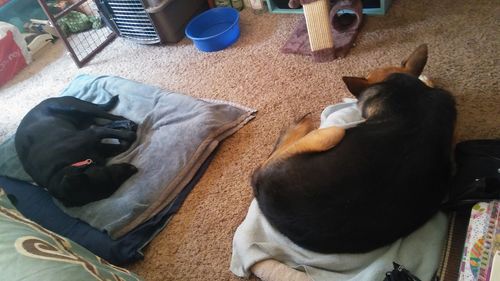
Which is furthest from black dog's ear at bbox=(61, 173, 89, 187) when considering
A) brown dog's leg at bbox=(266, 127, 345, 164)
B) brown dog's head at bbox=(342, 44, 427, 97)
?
brown dog's head at bbox=(342, 44, 427, 97)

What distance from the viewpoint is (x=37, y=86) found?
2.58m

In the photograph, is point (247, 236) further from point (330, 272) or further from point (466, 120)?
point (466, 120)

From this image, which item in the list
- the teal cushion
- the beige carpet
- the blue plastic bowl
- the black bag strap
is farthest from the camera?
the blue plastic bowl

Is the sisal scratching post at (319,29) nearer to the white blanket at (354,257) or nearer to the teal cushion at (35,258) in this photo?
the white blanket at (354,257)

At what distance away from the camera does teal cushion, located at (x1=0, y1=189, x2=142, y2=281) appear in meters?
0.76

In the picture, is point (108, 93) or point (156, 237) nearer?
point (156, 237)

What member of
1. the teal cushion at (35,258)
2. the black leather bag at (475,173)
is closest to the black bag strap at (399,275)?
the black leather bag at (475,173)

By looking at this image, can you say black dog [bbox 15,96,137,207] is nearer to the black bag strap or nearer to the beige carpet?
the beige carpet

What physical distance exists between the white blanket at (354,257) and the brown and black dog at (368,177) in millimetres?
43

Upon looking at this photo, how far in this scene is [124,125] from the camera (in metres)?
1.83

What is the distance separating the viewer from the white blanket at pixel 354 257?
103 centimetres

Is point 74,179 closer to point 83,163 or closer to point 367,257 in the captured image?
point 83,163

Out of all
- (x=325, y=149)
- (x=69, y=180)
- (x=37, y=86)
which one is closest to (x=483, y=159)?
(x=325, y=149)

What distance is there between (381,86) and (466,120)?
0.47 metres
